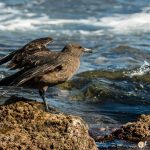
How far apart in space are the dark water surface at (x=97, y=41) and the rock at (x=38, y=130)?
12.9 feet

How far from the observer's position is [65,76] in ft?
33.0

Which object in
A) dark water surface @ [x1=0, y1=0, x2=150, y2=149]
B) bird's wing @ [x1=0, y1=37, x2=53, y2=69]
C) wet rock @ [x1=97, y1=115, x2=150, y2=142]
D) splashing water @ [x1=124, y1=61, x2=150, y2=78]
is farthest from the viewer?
splashing water @ [x1=124, y1=61, x2=150, y2=78]

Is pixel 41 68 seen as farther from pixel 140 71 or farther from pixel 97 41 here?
pixel 97 41

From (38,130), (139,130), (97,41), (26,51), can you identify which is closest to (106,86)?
(139,130)

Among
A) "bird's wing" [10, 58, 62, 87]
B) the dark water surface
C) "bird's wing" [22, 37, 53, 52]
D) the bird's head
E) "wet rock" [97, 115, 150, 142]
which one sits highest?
"bird's wing" [22, 37, 53, 52]

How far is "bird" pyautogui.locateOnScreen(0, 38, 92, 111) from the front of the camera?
991 centimetres

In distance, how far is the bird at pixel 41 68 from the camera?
32.5ft

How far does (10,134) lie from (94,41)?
51.5 ft

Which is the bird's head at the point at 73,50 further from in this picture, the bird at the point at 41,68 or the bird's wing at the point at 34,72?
the bird's wing at the point at 34,72


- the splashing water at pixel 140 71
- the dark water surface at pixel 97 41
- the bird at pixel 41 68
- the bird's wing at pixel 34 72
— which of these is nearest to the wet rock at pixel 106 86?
the dark water surface at pixel 97 41

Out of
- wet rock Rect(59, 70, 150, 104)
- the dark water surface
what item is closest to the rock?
the dark water surface

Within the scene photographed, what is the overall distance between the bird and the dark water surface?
2995mm

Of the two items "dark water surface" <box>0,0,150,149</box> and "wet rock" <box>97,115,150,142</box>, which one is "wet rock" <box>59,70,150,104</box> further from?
"wet rock" <box>97,115,150,142</box>

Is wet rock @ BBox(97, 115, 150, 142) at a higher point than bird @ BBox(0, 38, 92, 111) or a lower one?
lower
